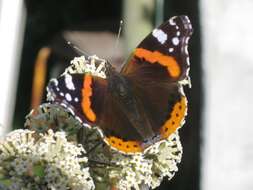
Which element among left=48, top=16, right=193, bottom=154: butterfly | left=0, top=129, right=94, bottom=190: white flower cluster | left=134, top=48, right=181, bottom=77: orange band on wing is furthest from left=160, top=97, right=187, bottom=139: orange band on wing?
left=0, top=129, right=94, bottom=190: white flower cluster

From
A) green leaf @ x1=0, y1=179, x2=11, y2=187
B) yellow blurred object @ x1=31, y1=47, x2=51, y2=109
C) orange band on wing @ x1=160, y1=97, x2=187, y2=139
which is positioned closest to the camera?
green leaf @ x1=0, y1=179, x2=11, y2=187

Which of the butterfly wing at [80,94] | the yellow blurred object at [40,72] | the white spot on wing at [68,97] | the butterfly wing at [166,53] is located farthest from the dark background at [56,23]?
the white spot on wing at [68,97]

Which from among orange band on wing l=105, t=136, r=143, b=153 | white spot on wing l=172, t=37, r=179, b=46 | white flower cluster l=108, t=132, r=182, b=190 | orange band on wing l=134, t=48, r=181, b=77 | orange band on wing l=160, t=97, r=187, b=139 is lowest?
white flower cluster l=108, t=132, r=182, b=190

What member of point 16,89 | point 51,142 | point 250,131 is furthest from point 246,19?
point 51,142

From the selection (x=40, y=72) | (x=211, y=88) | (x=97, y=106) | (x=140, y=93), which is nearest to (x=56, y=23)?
(x=40, y=72)

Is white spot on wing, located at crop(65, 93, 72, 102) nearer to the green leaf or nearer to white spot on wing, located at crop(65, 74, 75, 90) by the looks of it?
white spot on wing, located at crop(65, 74, 75, 90)

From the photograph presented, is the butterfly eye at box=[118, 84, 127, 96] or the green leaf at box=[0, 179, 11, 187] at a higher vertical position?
the butterfly eye at box=[118, 84, 127, 96]
